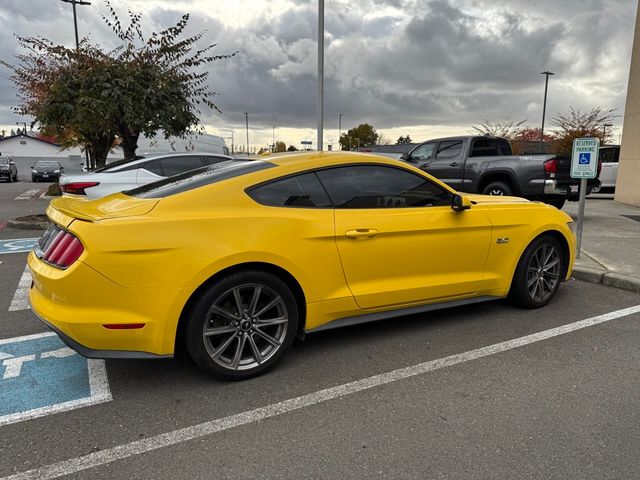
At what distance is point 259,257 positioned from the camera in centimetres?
318

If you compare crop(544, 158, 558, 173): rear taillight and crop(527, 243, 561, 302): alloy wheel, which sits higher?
crop(544, 158, 558, 173): rear taillight

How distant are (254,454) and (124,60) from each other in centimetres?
1081

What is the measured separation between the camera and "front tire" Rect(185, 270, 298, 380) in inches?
121

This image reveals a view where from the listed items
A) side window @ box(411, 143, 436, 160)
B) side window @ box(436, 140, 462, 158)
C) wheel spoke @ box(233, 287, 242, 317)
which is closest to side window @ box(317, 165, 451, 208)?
wheel spoke @ box(233, 287, 242, 317)

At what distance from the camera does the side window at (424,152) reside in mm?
11633

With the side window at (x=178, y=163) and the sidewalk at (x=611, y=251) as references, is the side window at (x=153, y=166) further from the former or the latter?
the sidewalk at (x=611, y=251)

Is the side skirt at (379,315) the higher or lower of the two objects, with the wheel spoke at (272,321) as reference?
lower

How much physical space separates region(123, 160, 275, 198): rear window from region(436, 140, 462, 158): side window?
8123 millimetres

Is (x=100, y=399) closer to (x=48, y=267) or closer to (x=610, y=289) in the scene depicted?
(x=48, y=267)

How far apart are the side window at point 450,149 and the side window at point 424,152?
0.25m

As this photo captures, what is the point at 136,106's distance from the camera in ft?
33.8

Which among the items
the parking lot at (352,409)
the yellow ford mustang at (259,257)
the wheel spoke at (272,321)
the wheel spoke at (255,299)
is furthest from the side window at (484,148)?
the wheel spoke at (255,299)

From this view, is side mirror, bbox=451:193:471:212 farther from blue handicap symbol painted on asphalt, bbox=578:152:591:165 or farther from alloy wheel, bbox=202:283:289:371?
blue handicap symbol painted on asphalt, bbox=578:152:591:165

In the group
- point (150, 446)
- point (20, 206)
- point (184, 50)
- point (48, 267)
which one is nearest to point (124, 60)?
point (184, 50)
